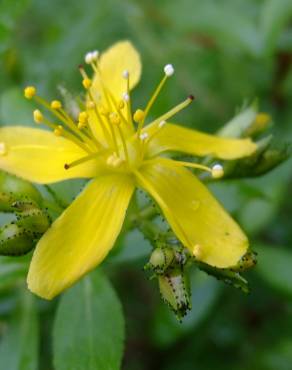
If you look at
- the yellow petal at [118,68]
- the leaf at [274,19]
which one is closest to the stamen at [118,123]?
the yellow petal at [118,68]

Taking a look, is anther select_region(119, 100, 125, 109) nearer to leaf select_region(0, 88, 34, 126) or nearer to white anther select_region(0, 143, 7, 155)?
white anther select_region(0, 143, 7, 155)

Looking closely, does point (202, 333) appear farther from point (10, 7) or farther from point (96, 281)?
point (10, 7)

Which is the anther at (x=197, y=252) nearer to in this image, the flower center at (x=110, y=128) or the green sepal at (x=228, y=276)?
the green sepal at (x=228, y=276)

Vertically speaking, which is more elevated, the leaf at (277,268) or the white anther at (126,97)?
the white anther at (126,97)

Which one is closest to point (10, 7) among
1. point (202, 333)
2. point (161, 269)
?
point (161, 269)

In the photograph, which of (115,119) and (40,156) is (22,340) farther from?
(115,119)

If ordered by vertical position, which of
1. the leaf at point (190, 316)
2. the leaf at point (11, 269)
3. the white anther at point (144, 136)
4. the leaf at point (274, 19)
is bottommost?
the leaf at point (190, 316)

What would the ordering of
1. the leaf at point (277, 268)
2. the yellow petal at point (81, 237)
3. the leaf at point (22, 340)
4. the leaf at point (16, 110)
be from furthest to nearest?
1. the leaf at point (277, 268)
2. the leaf at point (16, 110)
3. the leaf at point (22, 340)
4. the yellow petal at point (81, 237)
